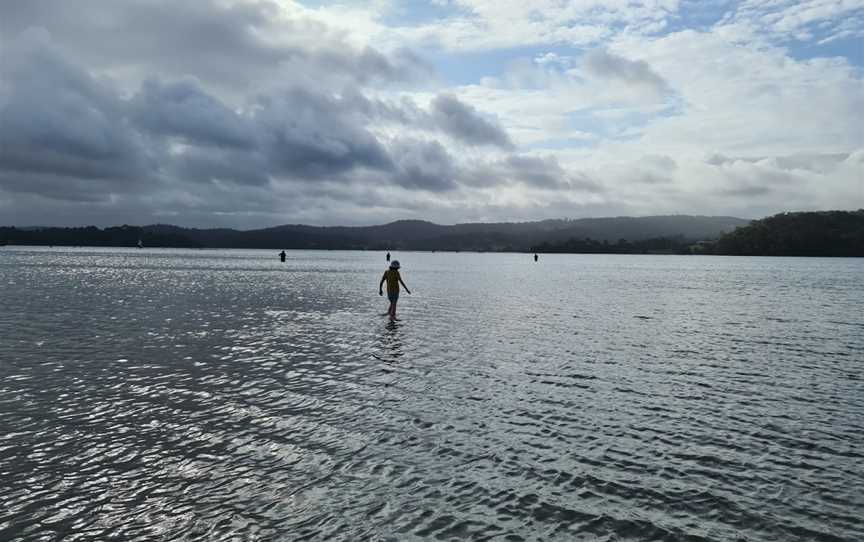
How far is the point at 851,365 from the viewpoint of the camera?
936 inches

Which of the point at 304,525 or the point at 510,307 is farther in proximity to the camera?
the point at 510,307

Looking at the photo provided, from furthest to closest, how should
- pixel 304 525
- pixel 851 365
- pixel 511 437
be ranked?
1. pixel 851 365
2. pixel 511 437
3. pixel 304 525

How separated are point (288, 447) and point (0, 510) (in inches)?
204

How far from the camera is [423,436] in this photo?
44.4 ft

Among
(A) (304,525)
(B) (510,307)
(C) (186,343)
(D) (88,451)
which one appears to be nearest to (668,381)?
(A) (304,525)

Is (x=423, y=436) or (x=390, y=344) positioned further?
(x=390, y=344)

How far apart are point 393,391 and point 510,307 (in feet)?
102

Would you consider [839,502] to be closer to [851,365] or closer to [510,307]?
[851,365]

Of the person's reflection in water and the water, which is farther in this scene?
the person's reflection in water

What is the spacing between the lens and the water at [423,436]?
30.6ft

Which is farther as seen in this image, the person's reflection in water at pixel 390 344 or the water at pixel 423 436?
the person's reflection in water at pixel 390 344

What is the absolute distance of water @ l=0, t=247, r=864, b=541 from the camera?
30.6ft

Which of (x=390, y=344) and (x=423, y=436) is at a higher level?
(x=423, y=436)

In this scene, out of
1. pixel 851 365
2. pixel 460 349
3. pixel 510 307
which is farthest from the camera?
pixel 510 307
